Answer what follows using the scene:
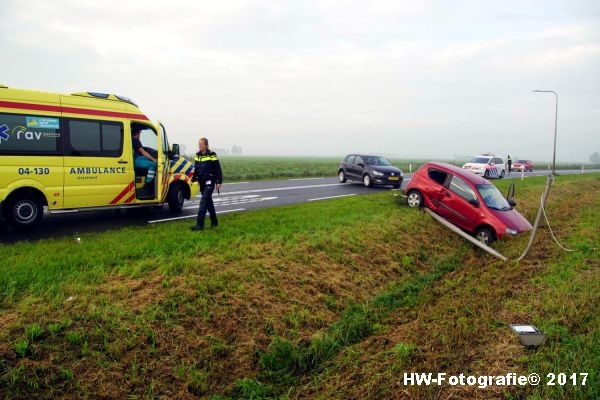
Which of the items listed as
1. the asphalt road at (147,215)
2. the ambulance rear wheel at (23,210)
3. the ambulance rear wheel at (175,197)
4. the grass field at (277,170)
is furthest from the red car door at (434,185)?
the grass field at (277,170)

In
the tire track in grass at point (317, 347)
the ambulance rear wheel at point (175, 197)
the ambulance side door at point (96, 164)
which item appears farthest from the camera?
the ambulance rear wheel at point (175, 197)

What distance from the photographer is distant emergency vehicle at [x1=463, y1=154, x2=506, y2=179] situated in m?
28.7

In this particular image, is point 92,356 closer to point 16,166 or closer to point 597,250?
point 16,166

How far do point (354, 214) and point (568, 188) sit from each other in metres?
18.5

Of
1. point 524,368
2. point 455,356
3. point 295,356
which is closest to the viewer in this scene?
point 524,368

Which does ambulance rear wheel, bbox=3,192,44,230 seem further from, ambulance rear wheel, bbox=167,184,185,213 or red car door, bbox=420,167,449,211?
red car door, bbox=420,167,449,211

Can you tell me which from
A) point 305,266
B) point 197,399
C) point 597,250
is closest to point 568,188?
point 597,250

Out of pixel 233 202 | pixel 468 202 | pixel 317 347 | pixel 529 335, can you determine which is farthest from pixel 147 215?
pixel 529 335

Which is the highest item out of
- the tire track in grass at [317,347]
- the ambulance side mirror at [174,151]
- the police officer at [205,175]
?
the ambulance side mirror at [174,151]

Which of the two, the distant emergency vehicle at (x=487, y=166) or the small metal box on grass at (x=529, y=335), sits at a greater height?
the distant emergency vehicle at (x=487, y=166)

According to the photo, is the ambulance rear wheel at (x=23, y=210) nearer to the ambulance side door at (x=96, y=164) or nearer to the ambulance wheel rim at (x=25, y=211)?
the ambulance wheel rim at (x=25, y=211)

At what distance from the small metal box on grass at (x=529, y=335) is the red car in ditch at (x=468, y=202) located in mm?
5841

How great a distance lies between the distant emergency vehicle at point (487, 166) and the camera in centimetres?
2872

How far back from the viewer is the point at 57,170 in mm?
8422
